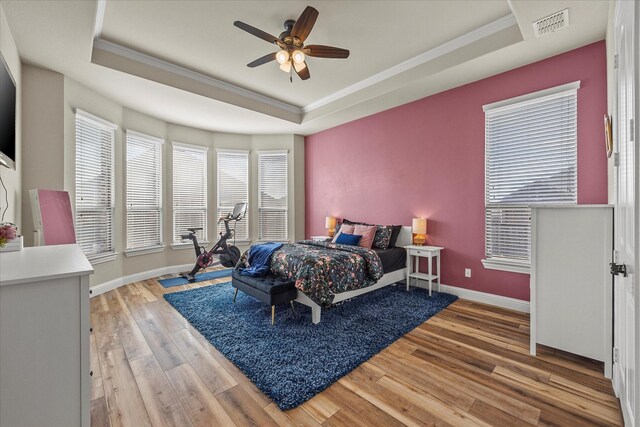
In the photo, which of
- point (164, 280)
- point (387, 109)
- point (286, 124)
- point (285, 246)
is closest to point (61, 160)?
point (164, 280)

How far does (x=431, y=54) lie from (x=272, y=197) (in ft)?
13.5

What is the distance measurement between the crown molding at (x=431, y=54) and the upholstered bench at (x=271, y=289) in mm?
3152

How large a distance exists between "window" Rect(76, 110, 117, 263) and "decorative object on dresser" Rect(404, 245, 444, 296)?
4533 mm

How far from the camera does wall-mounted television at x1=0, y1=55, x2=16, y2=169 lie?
6.27ft

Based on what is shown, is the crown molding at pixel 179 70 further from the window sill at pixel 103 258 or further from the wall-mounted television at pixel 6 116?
the window sill at pixel 103 258

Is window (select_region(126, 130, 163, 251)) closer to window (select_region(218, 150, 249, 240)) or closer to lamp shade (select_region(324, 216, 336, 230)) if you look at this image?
window (select_region(218, 150, 249, 240))

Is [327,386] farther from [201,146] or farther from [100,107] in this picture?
[201,146]

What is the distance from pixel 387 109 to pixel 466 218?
2.22 meters

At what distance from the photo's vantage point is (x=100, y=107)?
407 cm

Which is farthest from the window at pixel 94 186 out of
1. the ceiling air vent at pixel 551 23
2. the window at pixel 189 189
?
the ceiling air vent at pixel 551 23

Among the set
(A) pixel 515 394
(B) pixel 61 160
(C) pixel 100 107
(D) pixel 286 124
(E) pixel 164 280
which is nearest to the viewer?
(A) pixel 515 394

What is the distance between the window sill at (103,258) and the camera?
394cm

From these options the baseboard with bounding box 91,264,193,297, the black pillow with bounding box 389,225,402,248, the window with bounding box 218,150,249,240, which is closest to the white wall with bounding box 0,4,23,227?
the baseboard with bounding box 91,264,193,297

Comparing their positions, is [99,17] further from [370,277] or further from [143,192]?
[370,277]
